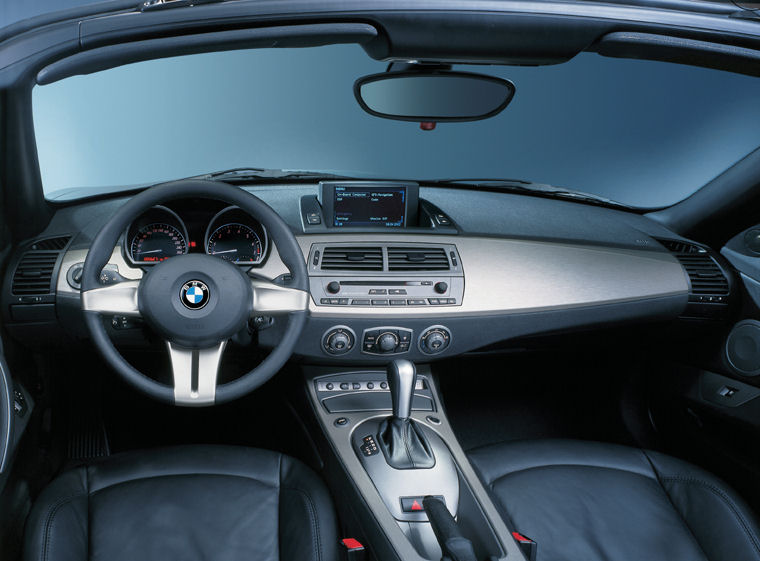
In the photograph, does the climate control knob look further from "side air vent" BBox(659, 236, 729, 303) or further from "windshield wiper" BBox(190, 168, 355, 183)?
"side air vent" BBox(659, 236, 729, 303)

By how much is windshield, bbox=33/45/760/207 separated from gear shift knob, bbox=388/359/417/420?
1.20 m

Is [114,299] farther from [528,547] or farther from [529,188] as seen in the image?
[529,188]

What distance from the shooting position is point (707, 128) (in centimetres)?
350

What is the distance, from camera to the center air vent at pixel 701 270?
242 centimetres

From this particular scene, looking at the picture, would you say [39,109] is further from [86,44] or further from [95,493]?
[95,493]

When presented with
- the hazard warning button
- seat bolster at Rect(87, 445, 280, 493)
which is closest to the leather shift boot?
the hazard warning button

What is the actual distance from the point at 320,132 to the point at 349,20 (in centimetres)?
215

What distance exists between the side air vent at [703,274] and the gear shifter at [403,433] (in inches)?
45.8

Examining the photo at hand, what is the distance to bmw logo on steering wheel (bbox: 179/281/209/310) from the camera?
171 cm

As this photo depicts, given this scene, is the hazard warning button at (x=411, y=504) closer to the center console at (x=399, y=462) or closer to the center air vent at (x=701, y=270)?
the center console at (x=399, y=462)

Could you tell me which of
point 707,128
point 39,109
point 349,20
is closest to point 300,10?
point 349,20

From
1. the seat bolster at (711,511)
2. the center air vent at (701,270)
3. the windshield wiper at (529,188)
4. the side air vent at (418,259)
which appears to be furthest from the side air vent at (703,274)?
the side air vent at (418,259)

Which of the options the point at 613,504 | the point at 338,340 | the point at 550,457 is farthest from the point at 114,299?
the point at 613,504

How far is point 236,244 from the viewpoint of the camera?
2092 mm
